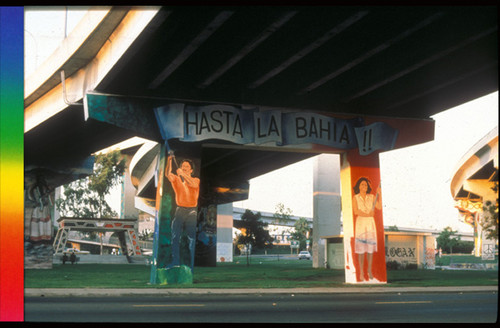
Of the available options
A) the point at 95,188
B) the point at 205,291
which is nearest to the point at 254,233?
the point at 95,188

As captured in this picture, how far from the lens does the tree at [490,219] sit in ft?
19.0

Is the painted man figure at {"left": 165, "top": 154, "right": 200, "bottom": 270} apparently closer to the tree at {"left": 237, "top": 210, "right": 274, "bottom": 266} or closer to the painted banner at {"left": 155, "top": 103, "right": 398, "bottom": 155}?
the painted banner at {"left": 155, "top": 103, "right": 398, "bottom": 155}

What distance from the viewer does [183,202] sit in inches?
933

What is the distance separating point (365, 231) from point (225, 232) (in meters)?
59.3

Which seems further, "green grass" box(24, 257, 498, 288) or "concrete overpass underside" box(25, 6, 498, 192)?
"green grass" box(24, 257, 498, 288)

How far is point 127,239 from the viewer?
60.9 metres

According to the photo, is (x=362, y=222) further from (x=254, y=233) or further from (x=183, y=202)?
(x=254, y=233)

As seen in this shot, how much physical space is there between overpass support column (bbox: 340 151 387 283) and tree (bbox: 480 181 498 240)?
62.3 ft

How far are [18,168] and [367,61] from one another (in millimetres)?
17065

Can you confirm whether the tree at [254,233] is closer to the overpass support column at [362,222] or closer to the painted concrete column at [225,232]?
the painted concrete column at [225,232]

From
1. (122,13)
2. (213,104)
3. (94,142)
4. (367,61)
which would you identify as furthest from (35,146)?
(367,61)

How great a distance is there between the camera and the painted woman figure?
985 inches

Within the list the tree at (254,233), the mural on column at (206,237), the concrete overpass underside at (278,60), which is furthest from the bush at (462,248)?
the tree at (254,233)

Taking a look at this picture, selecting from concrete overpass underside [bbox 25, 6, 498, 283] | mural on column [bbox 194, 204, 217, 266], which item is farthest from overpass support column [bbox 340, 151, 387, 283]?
mural on column [bbox 194, 204, 217, 266]
